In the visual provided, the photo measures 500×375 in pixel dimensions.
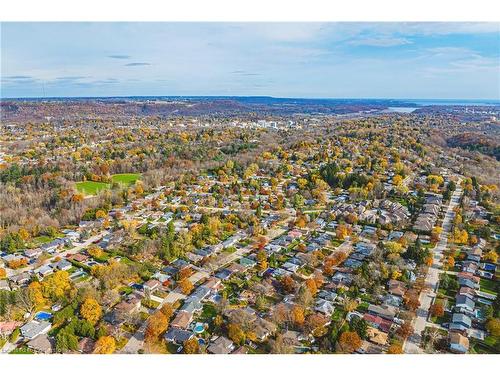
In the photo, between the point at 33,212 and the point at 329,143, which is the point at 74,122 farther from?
the point at 33,212

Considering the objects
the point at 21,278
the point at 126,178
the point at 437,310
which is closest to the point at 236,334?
the point at 437,310

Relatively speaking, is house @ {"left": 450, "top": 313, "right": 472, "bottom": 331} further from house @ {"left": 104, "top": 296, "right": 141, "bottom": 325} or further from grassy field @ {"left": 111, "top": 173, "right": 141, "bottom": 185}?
grassy field @ {"left": 111, "top": 173, "right": 141, "bottom": 185}

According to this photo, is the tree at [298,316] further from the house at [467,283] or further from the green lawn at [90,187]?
the green lawn at [90,187]

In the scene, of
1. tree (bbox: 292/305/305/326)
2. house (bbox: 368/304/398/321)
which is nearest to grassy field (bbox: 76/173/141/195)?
tree (bbox: 292/305/305/326)

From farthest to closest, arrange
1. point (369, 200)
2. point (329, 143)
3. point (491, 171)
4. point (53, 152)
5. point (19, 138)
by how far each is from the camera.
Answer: point (19, 138) → point (329, 143) → point (53, 152) → point (491, 171) → point (369, 200)

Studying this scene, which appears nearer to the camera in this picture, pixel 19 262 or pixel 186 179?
pixel 19 262

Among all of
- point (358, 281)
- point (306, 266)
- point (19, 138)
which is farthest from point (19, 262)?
point (19, 138)

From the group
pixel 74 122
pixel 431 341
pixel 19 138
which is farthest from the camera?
pixel 74 122

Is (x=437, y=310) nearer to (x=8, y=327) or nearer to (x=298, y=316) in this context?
(x=298, y=316)
